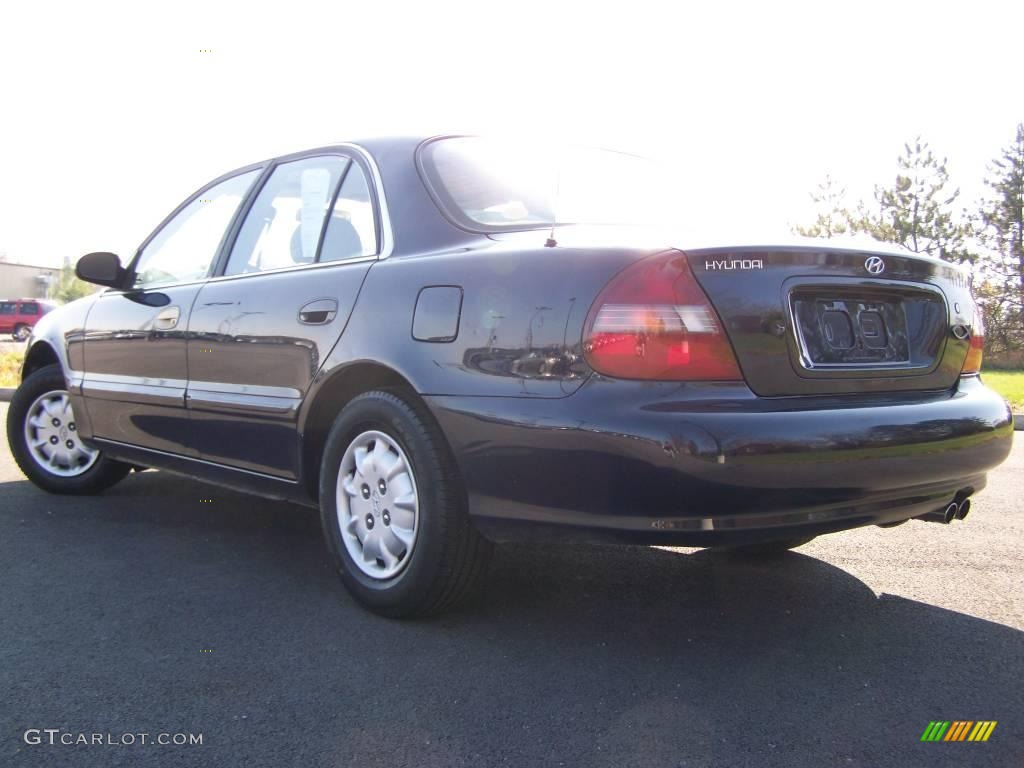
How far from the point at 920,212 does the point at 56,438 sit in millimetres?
52427

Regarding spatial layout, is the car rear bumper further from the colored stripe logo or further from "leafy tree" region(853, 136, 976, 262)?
"leafy tree" region(853, 136, 976, 262)

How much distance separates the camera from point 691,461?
2445 mm

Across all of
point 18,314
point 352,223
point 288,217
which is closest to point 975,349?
point 352,223

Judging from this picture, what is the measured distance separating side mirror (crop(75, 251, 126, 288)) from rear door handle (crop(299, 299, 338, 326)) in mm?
1714

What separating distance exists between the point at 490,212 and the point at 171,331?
1701mm

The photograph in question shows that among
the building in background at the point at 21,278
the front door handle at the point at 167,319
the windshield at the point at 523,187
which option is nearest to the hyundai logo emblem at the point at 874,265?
the windshield at the point at 523,187

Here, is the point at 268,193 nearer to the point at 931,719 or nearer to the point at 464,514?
the point at 464,514

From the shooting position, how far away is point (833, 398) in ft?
8.84

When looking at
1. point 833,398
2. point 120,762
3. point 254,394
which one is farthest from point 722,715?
point 254,394

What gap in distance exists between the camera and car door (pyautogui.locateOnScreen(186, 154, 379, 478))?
343 centimetres

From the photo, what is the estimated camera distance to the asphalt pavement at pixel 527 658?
2.28 m

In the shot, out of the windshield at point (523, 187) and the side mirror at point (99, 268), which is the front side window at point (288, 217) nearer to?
the windshield at point (523, 187)

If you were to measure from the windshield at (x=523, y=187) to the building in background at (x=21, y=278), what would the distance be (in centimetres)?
7398

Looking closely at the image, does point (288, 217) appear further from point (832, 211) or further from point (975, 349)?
point (832, 211)
